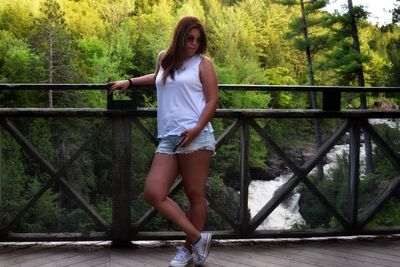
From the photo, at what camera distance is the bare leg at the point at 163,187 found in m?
2.62

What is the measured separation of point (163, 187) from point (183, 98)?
0.46 metres

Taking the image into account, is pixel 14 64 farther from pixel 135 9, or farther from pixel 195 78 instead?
pixel 195 78

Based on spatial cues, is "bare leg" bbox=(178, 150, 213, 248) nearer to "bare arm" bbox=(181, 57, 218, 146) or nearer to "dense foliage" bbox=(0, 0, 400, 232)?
"bare arm" bbox=(181, 57, 218, 146)

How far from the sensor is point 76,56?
40.0 meters

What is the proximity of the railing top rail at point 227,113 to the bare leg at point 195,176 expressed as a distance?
64 cm

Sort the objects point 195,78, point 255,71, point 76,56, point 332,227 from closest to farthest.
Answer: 1. point 195,78
2. point 332,227
3. point 76,56
4. point 255,71

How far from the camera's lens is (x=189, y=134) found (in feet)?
8.27

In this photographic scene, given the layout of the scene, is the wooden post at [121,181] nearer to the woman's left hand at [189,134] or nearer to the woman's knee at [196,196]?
the woman's knee at [196,196]

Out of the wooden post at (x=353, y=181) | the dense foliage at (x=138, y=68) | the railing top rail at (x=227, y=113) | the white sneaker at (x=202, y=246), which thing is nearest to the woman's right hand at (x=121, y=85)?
the railing top rail at (x=227, y=113)

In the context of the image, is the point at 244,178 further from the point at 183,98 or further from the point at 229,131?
the point at 183,98

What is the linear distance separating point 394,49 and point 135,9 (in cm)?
3468

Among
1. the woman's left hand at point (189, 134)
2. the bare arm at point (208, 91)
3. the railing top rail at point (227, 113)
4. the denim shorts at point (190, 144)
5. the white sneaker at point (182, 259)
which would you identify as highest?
the bare arm at point (208, 91)

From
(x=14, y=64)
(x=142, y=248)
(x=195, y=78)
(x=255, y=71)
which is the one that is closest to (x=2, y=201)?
(x=142, y=248)

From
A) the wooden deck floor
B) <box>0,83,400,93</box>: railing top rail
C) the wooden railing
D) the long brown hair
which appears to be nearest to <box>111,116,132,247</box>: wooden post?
the wooden railing
